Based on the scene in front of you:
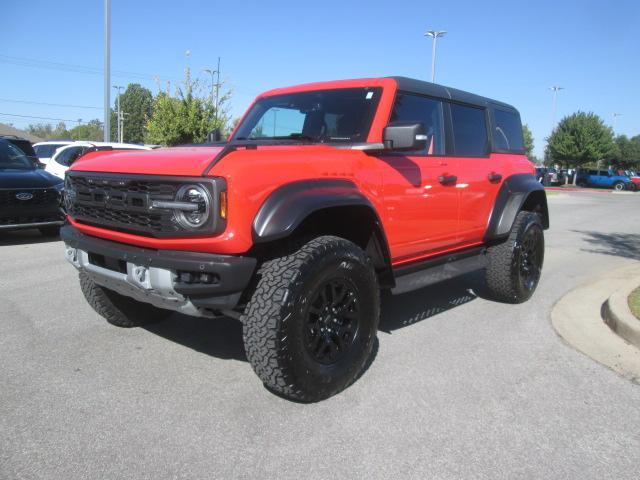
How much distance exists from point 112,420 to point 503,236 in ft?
12.3

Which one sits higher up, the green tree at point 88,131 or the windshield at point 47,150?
the green tree at point 88,131

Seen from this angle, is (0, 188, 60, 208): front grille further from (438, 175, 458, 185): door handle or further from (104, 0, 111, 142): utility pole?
(104, 0, 111, 142): utility pole

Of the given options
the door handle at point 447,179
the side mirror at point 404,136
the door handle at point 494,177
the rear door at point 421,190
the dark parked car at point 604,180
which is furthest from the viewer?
the dark parked car at point 604,180

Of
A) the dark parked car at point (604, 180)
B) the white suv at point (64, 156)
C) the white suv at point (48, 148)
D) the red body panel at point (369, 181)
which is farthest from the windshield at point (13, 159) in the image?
the dark parked car at point (604, 180)

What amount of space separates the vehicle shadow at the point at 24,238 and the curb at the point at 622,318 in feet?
25.9

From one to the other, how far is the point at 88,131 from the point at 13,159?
394ft

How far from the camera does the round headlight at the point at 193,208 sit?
2.69 m

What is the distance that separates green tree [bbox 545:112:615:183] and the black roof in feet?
158

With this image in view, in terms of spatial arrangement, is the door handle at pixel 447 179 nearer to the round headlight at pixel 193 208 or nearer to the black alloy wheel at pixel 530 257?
the black alloy wheel at pixel 530 257

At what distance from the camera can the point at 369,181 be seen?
3416 mm

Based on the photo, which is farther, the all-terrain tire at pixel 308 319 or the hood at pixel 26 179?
the hood at pixel 26 179

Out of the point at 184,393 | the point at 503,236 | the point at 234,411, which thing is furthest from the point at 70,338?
the point at 503,236

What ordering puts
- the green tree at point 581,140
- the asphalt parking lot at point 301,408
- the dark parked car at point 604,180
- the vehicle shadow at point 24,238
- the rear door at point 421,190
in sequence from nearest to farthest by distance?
the asphalt parking lot at point 301,408 → the rear door at point 421,190 → the vehicle shadow at point 24,238 → the dark parked car at point 604,180 → the green tree at point 581,140

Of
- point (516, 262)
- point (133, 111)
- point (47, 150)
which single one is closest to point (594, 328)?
point (516, 262)
